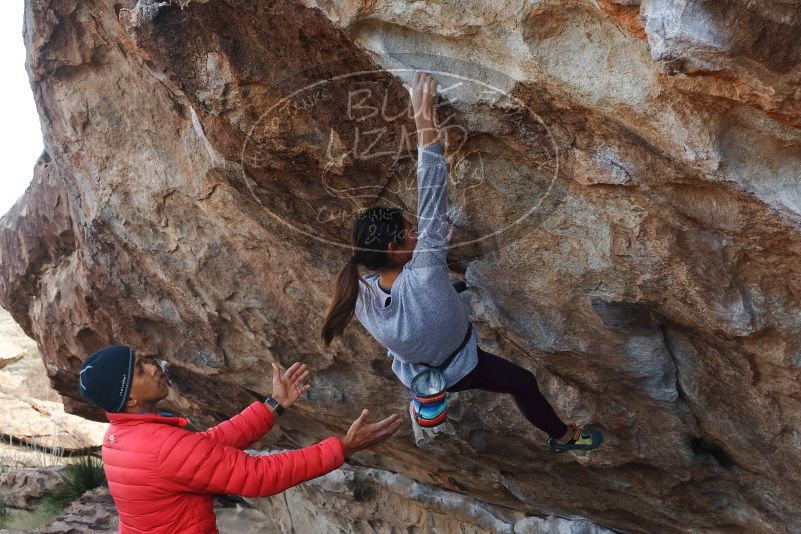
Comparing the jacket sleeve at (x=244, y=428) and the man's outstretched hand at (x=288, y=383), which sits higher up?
the man's outstretched hand at (x=288, y=383)

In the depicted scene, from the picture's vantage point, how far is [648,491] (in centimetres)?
405

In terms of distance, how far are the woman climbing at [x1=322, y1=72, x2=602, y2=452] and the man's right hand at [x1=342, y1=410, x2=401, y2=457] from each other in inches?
7.7

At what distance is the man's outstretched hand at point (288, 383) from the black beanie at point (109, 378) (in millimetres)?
621

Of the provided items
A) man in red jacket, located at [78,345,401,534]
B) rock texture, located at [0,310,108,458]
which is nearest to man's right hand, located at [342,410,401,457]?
man in red jacket, located at [78,345,401,534]

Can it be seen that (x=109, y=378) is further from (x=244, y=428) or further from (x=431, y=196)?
(x=431, y=196)

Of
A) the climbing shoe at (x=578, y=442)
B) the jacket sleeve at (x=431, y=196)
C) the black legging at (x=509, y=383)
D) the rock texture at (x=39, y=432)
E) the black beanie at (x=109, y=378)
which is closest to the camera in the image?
the jacket sleeve at (x=431, y=196)

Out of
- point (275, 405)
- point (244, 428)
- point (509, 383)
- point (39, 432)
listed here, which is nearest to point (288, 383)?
point (275, 405)

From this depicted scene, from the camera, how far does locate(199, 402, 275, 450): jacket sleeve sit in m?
2.90

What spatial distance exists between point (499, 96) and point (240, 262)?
204 centimetres

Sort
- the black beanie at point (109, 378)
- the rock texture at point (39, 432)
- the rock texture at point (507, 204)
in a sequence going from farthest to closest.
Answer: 1. the rock texture at point (39, 432)
2. the black beanie at point (109, 378)
3. the rock texture at point (507, 204)

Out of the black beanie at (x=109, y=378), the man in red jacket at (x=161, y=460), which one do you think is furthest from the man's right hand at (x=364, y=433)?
the black beanie at (x=109, y=378)

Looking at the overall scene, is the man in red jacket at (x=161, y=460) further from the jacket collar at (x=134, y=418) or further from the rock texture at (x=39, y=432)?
the rock texture at (x=39, y=432)

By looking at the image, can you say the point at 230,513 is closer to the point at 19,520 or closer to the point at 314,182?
the point at 19,520

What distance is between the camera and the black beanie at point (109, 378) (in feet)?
8.69
